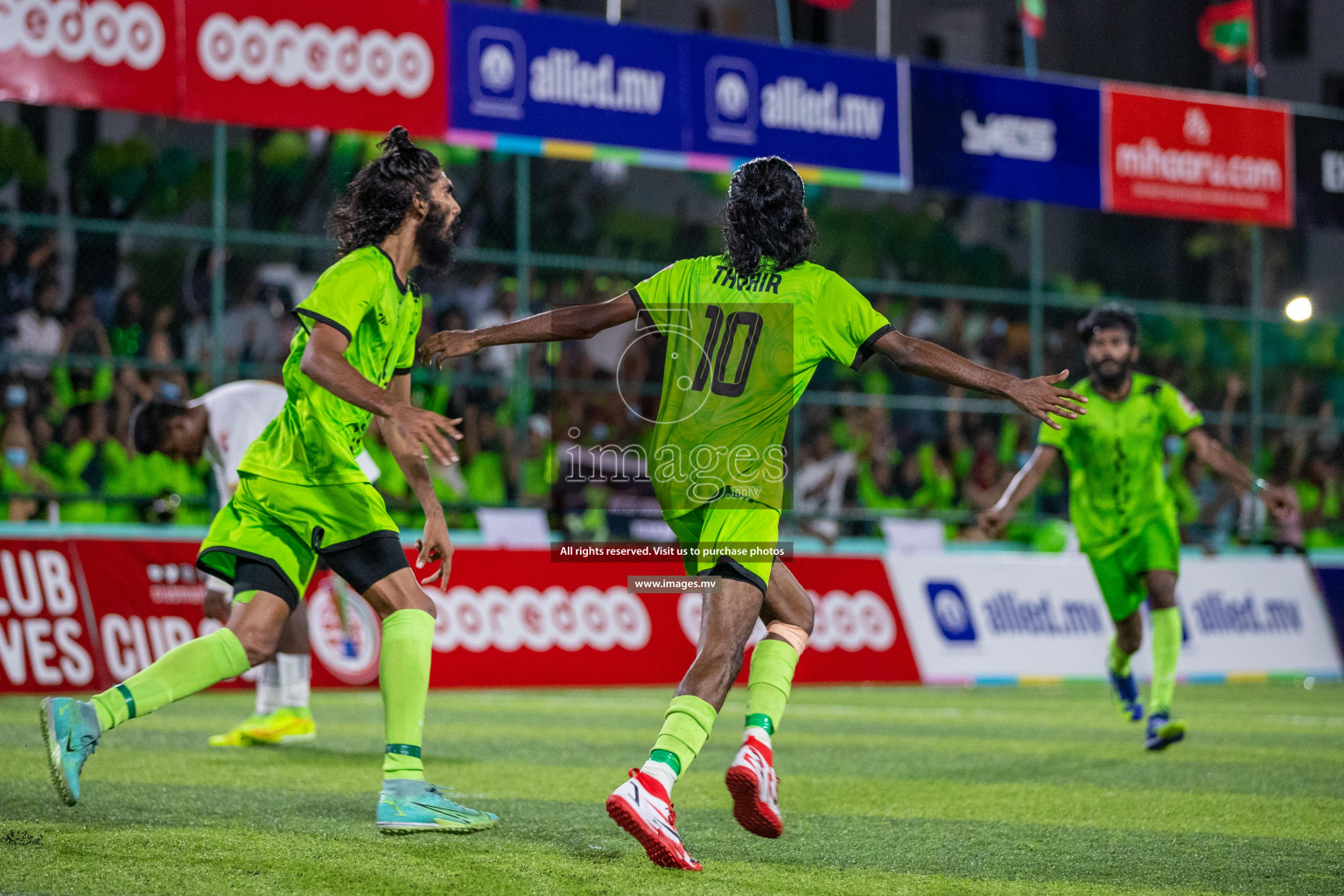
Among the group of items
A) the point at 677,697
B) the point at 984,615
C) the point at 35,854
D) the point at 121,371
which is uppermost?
the point at 121,371

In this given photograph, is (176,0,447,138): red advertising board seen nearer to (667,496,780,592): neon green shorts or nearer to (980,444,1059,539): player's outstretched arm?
(980,444,1059,539): player's outstretched arm

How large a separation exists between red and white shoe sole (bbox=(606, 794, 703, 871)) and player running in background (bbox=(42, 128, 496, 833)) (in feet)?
2.85

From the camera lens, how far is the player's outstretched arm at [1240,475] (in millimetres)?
8477

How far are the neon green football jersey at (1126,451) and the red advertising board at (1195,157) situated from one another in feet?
30.2

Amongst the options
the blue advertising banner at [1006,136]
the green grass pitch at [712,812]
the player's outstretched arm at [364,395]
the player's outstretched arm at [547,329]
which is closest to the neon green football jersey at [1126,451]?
the green grass pitch at [712,812]

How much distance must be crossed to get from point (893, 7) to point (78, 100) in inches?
770

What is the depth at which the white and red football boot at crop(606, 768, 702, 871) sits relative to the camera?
4.54 m

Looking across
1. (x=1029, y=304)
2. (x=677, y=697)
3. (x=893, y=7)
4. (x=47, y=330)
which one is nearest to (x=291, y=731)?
(x=677, y=697)

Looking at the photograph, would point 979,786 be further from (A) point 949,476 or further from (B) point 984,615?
(A) point 949,476

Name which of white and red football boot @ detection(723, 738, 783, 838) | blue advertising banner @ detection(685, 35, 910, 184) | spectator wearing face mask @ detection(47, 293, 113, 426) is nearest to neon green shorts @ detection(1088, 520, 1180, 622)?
white and red football boot @ detection(723, 738, 783, 838)

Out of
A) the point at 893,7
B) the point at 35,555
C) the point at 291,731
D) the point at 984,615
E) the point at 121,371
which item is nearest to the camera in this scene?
the point at 291,731

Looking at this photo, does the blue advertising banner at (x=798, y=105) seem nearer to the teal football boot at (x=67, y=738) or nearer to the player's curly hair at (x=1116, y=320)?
the player's curly hair at (x=1116, y=320)

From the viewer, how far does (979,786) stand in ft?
23.3

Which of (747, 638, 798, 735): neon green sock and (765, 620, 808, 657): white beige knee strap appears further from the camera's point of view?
(765, 620, 808, 657): white beige knee strap
